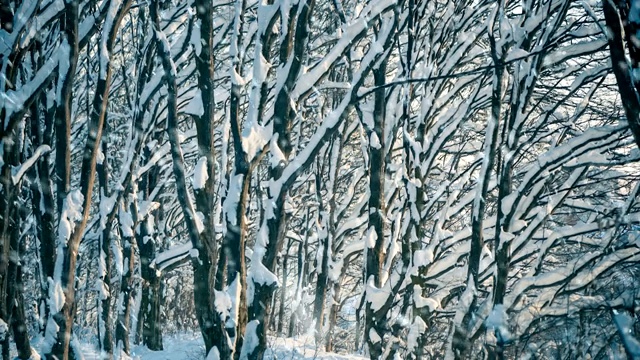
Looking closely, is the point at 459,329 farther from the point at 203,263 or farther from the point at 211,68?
the point at 211,68

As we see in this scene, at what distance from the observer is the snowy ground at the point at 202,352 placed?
8562 millimetres

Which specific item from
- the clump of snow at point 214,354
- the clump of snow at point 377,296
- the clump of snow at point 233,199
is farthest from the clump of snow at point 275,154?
the clump of snow at point 377,296

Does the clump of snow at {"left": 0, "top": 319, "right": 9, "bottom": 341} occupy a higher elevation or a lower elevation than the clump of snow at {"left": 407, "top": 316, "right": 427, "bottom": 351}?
higher

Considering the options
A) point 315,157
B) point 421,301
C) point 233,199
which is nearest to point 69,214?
point 233,199

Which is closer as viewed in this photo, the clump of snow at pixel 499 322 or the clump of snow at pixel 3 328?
the clump of snow at pixel 3 328

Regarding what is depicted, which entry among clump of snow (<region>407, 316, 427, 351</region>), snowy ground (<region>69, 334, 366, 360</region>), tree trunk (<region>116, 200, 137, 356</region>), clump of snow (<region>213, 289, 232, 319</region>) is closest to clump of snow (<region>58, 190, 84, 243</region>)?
clump of snow (<region>213, 289, 232, 319</region>)

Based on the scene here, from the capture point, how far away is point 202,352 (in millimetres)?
9266

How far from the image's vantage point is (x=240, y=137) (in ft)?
A: 14.5

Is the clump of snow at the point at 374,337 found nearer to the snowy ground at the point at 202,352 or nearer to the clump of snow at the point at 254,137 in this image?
the snowy ground at the point at 202,352

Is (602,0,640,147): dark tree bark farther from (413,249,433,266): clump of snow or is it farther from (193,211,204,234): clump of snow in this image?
(413,249,433,266): clump of snow

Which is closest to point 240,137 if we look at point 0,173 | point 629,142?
point 0,173

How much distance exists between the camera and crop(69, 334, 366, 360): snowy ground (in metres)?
8.56

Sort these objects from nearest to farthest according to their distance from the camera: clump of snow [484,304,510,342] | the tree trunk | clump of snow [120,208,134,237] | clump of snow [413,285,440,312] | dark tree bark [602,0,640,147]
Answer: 1. dark tree bark [602,0,640,147]
2. clump of snow [484,304,510,342]
3. clump of snow [413,285,440,312]
4. the tree trunk
5. clump of snow [120,208,134,237]

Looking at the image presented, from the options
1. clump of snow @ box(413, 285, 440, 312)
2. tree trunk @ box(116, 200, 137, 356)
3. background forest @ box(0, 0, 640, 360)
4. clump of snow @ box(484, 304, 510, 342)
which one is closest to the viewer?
background forest @ box(0, 0, 640, 360)
